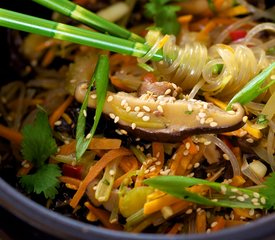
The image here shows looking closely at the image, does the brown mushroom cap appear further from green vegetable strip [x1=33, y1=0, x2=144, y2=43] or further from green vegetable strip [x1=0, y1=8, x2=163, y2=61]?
green vegetable strip [x1=33, y1=0, x2=144, y2=43]

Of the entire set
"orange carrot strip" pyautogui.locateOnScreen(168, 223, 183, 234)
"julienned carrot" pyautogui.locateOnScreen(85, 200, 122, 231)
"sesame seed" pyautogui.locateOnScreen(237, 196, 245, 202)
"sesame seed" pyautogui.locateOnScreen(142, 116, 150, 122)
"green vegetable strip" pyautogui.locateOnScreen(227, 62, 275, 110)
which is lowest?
"julienned carrot" pyautogui.locateOnScreen(85, 200, 122, 231)

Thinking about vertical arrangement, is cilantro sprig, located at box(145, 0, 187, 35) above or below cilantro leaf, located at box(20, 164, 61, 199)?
above

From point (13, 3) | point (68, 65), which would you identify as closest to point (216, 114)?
point (68, 65)

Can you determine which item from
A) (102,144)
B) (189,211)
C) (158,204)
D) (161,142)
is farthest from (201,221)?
(102,144)

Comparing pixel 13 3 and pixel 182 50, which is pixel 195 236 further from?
pixel 13 3

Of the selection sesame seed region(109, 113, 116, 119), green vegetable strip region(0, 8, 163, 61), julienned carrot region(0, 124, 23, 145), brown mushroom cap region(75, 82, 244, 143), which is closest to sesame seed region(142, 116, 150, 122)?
brown mushroom cap region(75, 82, 244, 143)

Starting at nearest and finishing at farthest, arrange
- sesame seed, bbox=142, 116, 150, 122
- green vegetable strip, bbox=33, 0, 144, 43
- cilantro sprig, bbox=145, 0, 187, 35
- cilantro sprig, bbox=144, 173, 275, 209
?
cilantro sprig, bbox=144, 173, 275, 209, sesame seed, bbox=142, 116, 150, 122, green vegetable strip, bbox=33, 0, 144, 43, cilantro sprig, bbox=145, 0, 187, 35

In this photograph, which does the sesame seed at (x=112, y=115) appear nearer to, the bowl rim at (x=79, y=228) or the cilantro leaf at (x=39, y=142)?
the cilantro leaf at (x=39, y=142)

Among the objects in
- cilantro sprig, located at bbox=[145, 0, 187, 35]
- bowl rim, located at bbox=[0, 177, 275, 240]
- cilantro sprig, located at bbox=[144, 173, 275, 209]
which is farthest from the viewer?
cilantro sprig, located at bbox=[145, 0, 187, 35]
